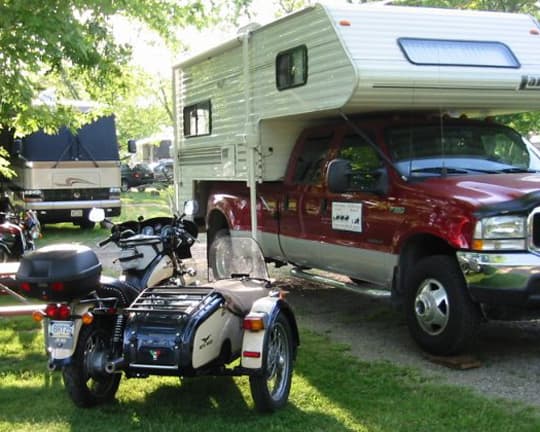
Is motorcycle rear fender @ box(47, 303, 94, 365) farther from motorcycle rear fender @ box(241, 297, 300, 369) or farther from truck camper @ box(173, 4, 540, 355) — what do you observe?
truck camper @ box(173, 4, 540, 355)

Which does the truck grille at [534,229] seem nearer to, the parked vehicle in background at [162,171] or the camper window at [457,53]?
the camper window at [457,53]

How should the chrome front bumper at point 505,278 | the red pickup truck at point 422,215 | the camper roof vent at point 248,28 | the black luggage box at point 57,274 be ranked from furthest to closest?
1. the camper roof vent at point 248,28
2. the red pickup truck at point 422,215
3. the chrome front bumper at point 505,278
4. the black luggage box at point 57,274

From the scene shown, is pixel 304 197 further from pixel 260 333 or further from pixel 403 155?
pixel 260 333

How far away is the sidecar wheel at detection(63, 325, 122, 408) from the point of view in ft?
14.1

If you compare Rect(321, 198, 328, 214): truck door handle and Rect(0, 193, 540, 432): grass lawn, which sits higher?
Rect(321, 198, 328, 214): truck door handle

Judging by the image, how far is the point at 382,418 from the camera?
172 inches

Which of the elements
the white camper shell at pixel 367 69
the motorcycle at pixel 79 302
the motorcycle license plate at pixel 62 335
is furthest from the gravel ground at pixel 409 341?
the motorcycle license plate at pixel 62 335

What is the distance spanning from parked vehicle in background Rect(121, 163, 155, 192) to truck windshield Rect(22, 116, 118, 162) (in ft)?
46.2

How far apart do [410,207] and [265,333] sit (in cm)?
200

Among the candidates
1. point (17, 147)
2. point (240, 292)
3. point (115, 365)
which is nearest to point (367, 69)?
point (240, 292)

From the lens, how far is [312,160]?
7.52m

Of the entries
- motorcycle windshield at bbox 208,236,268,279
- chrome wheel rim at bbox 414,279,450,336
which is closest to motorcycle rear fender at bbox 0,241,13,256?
motorcycle windshield at bbox 208,236,268,279

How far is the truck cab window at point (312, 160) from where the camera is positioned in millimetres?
7277

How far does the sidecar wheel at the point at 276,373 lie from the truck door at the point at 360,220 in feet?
5.53
